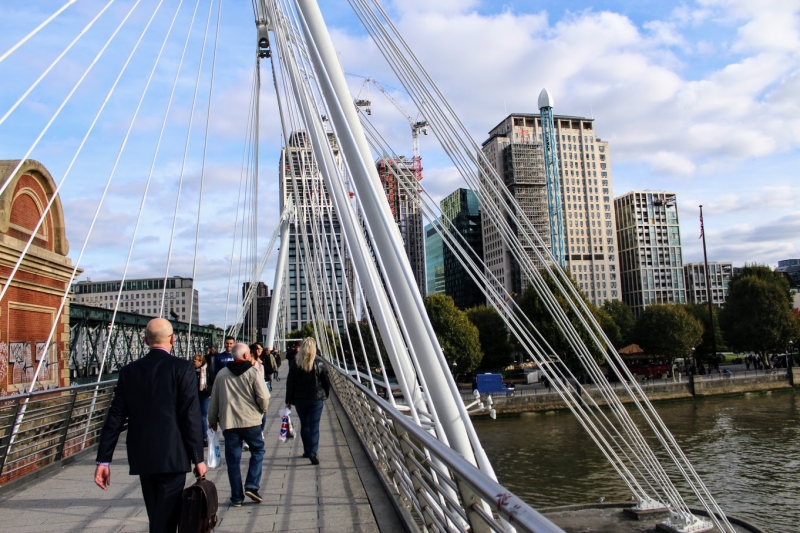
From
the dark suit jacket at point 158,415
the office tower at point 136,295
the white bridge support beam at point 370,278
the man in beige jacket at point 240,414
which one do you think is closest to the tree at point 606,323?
the white bridge support beam at point 370,278

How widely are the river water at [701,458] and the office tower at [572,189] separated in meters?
84.5

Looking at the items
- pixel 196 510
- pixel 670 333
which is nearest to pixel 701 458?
pixel 196 510

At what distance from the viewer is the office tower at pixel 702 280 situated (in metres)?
153

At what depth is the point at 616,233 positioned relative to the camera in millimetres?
133500

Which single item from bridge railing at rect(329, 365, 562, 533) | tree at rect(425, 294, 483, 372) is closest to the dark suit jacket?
bridge railing at rect(329, 365, 562, 533)

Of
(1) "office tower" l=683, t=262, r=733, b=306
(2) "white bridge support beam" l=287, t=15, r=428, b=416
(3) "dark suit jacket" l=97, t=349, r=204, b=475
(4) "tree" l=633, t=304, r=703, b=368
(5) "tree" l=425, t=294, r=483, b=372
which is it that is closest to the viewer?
(3) "dark suit jacket" l=97, t=349, r=204, b=475

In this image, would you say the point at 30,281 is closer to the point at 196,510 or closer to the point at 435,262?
the point at 196,510

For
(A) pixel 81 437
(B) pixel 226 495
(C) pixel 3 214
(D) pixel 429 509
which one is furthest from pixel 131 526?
(C) pixel 3 214

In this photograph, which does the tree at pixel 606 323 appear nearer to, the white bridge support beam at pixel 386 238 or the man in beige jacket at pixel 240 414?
the white bridge support beam at pixel 386 238

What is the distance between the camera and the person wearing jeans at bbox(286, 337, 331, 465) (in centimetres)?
716

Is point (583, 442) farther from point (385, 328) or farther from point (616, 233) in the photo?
point (616, 233)

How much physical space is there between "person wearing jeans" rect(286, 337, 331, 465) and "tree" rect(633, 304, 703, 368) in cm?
5067

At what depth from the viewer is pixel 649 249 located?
132 metres

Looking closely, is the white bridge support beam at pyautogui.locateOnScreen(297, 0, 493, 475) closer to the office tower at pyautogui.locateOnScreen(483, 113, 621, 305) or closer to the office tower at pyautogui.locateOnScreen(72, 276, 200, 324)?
the office tower at pyautogui.locateOnScreen(72, 276, 200, 324)
